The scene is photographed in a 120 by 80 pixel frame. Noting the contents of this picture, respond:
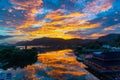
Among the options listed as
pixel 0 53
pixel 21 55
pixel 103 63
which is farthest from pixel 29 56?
A: pixel 103 63

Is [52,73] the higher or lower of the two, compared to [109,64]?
lower

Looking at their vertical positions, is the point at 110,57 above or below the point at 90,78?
above

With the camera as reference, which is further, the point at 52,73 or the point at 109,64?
the point at 109,64

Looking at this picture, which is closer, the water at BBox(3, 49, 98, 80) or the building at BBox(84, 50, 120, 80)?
the water at BBox(3, 49, 98, 80)

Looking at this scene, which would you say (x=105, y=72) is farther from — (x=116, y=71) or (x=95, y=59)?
(x=95, y=59)

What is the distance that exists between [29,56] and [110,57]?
56.0 meters

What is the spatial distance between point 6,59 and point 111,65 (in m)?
53.3

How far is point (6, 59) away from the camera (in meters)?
109

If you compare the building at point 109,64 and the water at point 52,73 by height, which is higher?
the building at point 109,64

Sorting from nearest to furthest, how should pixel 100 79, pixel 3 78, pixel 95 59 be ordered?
pixel 3 78 → pixel 100 79 → pixel 95 59

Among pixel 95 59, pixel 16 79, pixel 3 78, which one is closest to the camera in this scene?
pixel 3 78

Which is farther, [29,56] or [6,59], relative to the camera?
[29,56]

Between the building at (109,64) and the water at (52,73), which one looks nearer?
the water at (52,73)

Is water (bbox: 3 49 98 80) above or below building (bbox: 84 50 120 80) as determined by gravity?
below
